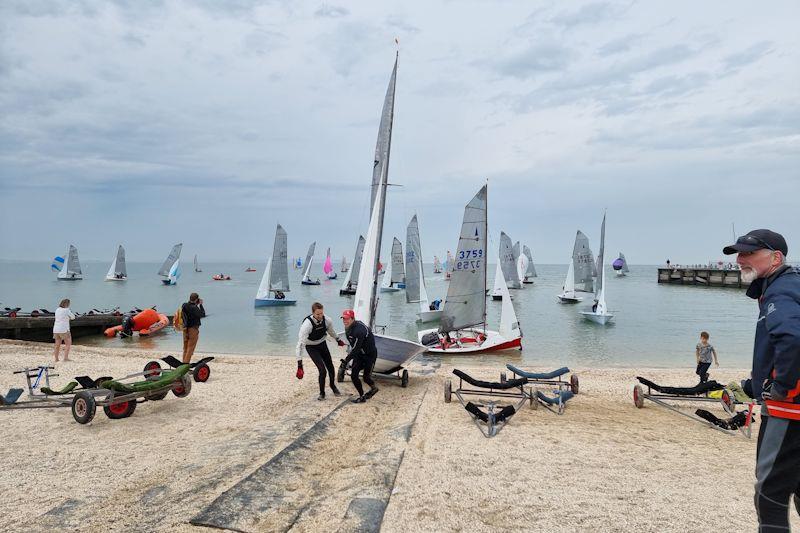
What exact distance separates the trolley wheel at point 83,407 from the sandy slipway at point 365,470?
147 millimetres

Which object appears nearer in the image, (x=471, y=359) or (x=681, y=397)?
(x=681, y=397)

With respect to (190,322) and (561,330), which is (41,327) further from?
(561,330)

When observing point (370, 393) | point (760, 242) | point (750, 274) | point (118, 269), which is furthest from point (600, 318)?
point (118, 269)

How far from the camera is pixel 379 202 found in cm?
1155

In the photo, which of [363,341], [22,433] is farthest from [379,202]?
[22,433]

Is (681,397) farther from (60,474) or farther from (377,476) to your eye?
(60,474)

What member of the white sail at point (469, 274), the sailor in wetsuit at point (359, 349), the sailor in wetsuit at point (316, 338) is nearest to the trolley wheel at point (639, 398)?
the sailor in wetsuit at point (359, 349)

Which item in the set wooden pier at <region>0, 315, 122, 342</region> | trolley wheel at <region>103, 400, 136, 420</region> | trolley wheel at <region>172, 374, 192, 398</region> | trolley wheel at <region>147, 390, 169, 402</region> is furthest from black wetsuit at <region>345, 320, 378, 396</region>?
wooden pier at <region>0, 315, 122, 342</region>

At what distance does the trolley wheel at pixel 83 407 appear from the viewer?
7125 mm

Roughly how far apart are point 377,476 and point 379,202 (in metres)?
7.44

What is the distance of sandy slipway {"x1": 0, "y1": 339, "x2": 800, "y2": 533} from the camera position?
4.33m

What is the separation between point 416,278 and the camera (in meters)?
36.4

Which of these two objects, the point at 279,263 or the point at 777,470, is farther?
the point at 279,263

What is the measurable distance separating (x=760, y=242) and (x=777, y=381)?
84 centimetres
